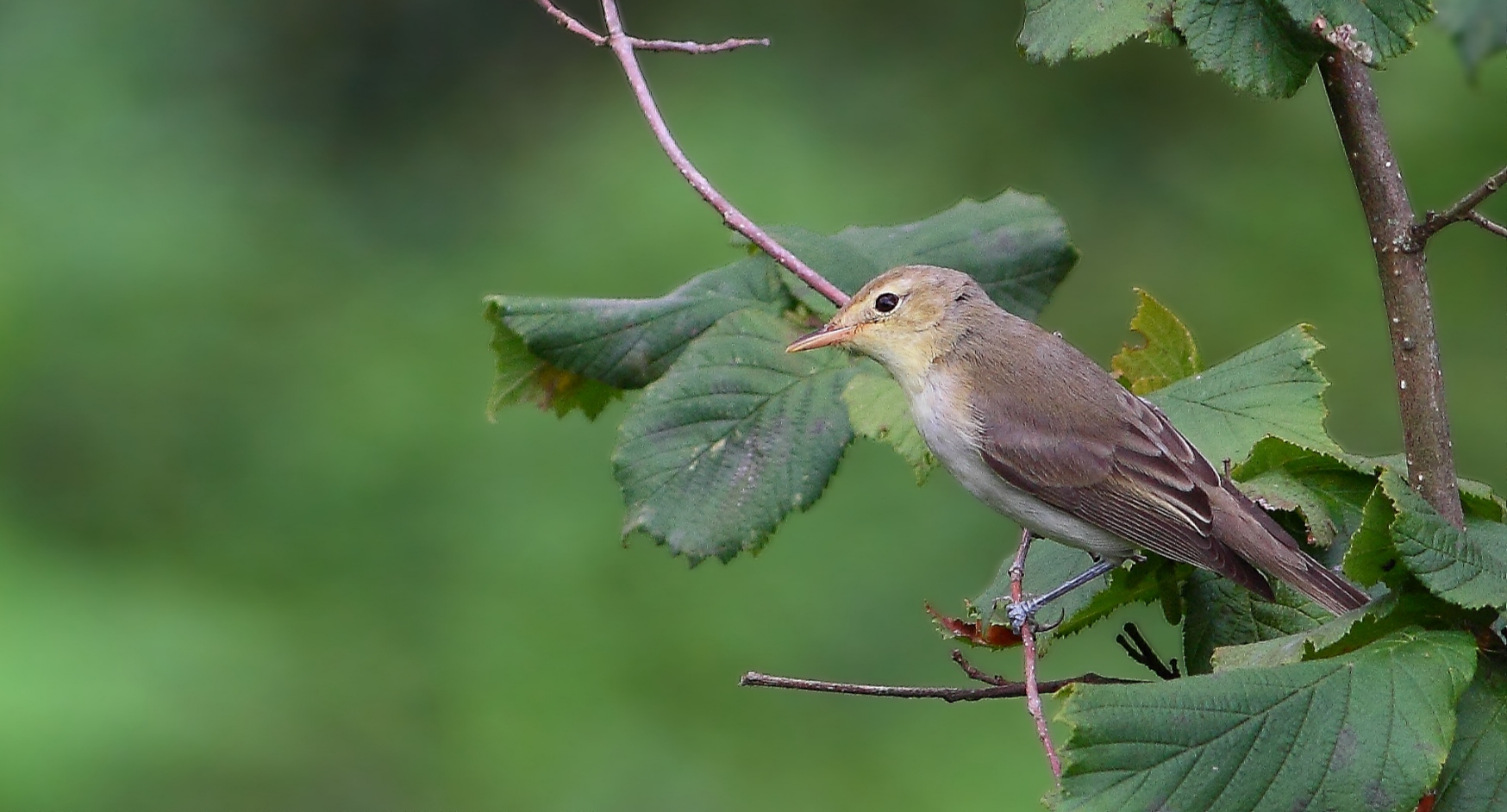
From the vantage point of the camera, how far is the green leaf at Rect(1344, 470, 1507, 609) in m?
1.66

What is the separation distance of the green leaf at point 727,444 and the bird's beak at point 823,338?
0.03 m

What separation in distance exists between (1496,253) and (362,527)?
4.84m

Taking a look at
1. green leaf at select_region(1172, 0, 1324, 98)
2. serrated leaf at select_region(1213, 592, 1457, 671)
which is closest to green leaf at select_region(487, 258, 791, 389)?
green leaf at select_region(1172, 0, 1324, 98)

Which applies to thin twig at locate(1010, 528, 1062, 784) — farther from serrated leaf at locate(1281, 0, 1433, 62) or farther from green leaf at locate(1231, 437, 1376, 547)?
serrated leaf at locate(1281, 0, 1433, 62)

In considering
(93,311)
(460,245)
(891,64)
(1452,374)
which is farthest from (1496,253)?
(93,311)

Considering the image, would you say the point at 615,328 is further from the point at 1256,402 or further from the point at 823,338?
the point at 1256,402

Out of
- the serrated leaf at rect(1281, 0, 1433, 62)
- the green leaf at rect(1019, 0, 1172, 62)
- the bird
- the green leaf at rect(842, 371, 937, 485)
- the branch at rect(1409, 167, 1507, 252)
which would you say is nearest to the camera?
the branch at rect(1409, 167, 1507, 252)

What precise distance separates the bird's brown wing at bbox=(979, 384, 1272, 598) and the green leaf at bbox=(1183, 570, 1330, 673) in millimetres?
248

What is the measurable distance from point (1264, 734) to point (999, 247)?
112 centimetres

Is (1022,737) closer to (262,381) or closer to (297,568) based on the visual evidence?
(297,568)

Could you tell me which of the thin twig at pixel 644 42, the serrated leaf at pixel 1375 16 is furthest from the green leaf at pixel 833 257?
the serrated leaf at pixel 1375 16

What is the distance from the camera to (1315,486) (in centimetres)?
215

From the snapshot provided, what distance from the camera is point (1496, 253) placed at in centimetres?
659

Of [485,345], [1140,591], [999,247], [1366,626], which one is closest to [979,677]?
[1140,591]
